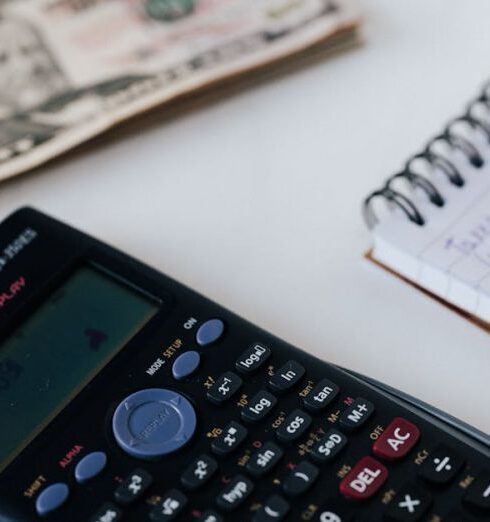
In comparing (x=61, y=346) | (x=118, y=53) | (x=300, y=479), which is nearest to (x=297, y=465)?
(x=300, y=479)

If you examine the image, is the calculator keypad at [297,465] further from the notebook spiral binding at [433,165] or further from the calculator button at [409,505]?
the notebook spiral binding at [433,165]

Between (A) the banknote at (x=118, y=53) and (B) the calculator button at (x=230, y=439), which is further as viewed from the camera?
(A) the banknote at (x=118, y=53)

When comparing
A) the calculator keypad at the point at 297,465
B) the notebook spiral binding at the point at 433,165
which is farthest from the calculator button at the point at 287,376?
the notebook spiral binding at the point at 433,165

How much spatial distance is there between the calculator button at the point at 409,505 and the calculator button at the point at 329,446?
0.03 metres

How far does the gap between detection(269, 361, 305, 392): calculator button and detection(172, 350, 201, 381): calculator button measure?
3cm

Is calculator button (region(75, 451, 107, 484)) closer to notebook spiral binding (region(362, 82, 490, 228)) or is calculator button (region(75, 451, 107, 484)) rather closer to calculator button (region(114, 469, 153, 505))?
calculator button (region(114, 469, 153, 505))

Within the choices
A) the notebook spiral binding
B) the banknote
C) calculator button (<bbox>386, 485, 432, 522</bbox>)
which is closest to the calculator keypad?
calculator button (<bbox>386, 485, 432, 522</bbox>)

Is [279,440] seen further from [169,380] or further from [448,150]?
[448,150]

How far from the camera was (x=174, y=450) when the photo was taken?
14.7 inches

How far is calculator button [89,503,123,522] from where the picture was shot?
1.17 feet

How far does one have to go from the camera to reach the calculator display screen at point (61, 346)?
0.40 metres

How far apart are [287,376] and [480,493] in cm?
9

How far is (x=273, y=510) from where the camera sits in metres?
0.35

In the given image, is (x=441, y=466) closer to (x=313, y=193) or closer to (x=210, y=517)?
(x=210, y=517)
